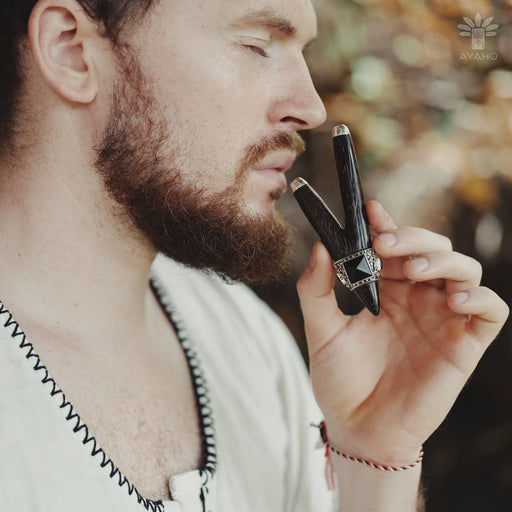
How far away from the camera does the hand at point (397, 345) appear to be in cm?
120

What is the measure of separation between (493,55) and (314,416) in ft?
5.04

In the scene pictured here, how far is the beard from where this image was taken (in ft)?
4.17

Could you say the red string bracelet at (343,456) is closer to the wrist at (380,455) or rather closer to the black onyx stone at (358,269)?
the wrist at (380,455)

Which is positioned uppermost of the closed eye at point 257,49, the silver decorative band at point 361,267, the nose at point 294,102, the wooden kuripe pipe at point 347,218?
the closed eye at point 257,49

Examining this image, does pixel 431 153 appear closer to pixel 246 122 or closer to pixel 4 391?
pixel 246 122

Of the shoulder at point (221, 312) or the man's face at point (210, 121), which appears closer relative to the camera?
the man's face at point (210, 121)

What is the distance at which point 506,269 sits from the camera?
2.42 m

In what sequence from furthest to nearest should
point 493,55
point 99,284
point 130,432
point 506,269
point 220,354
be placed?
point 506,269
point 493,55
point 220,354
point 99,284
point 130,432

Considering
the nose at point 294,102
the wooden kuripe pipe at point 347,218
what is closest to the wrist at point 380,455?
the wooden kuripe pipe at point 347,218

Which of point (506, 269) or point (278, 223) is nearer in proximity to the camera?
point (278, 223)

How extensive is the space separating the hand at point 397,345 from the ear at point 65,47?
0.62 m

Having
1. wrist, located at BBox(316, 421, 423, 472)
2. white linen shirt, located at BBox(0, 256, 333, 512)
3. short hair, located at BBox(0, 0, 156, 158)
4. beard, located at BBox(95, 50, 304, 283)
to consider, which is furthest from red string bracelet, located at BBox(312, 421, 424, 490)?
short hair, located at BBox(0, 0, 156, 158)

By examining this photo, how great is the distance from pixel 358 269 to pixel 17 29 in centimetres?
92

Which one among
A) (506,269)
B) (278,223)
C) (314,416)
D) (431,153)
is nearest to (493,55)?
(431,153)
